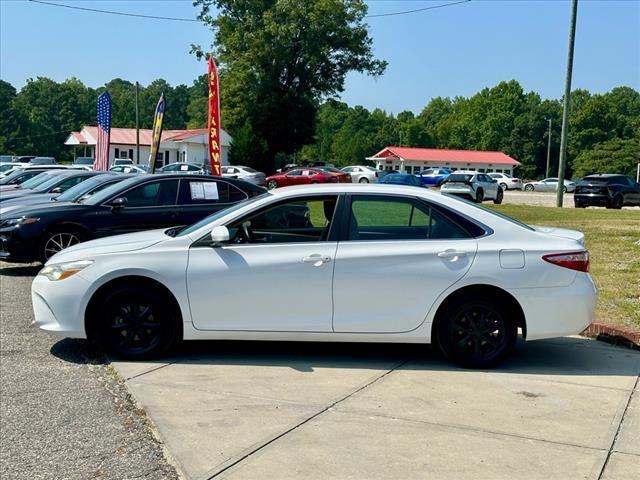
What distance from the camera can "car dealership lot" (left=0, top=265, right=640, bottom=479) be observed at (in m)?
4.04

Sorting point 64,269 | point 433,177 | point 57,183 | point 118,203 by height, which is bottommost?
point 64,269

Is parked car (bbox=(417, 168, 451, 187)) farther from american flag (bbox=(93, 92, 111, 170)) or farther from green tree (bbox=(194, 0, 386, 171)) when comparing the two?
american flag (bbox=(93, 92, 111, 170))

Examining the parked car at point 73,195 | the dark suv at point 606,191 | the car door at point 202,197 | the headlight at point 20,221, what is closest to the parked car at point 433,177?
the dark suv at point 606,191

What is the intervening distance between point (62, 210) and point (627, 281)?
8.24 meters

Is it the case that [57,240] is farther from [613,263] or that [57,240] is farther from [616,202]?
[616,202]

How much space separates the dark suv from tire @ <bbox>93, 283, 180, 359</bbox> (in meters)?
27.8

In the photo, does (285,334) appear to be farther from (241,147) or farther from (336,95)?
(336,95)

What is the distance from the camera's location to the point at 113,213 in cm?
1089

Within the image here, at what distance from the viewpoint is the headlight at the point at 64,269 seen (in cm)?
605

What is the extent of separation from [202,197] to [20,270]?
3240 millimetres

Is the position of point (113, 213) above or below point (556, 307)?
above

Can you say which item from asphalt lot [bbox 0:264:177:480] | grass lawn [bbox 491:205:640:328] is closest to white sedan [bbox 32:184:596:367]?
asphalt lot [bbox 0:264:177:480]

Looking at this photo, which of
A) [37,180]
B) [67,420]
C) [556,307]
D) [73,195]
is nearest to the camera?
[67,420]

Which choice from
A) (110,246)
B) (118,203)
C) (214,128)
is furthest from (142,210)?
(214,128)
